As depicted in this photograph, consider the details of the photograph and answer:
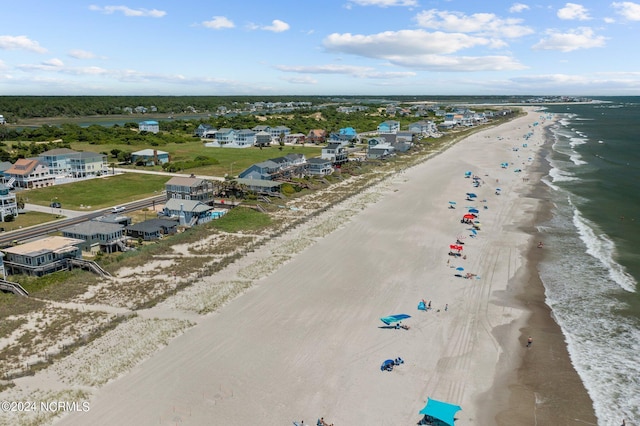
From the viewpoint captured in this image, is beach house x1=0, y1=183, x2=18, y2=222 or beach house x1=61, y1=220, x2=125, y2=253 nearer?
beach house x1=61, y1=220, x2=125, y2=253

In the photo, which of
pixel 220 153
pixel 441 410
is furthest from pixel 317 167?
pixel 441 410

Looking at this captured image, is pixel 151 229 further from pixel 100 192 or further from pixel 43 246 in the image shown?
pixel 100 192

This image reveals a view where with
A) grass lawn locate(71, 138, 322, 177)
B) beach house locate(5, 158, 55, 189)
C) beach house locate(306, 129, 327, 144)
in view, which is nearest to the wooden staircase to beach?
beach house locate(5, 158, 55, 189)

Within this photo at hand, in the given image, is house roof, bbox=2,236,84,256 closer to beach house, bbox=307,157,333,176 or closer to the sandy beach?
the sandy beach

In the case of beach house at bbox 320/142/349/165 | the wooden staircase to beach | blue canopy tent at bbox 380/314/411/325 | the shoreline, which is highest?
beach house at bbox 320/142/349/165

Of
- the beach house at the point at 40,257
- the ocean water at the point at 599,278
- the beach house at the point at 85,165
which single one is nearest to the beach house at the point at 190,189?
the beach house at the point at 40,257
